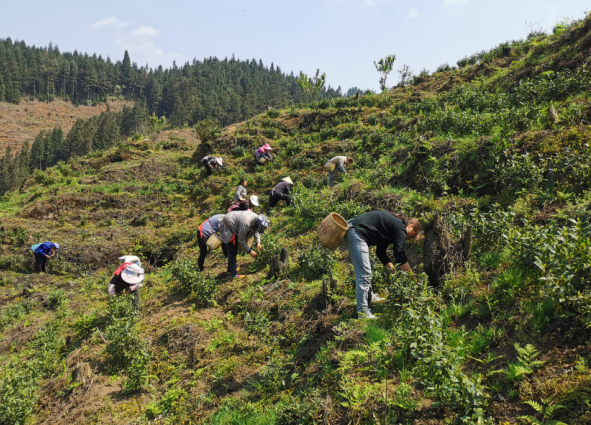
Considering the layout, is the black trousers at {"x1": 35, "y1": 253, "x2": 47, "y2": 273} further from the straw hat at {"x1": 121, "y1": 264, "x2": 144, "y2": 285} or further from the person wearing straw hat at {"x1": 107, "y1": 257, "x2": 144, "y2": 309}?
the straw hat at {"x1": 121, "y1": 264, "x2": 144, "y2": 285}

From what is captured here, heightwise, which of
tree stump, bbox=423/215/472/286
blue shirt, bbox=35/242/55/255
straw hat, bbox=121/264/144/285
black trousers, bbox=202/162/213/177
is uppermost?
black trousers, bbox=202/162/213/177

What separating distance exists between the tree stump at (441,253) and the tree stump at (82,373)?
5875mm

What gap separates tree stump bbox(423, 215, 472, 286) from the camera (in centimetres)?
491

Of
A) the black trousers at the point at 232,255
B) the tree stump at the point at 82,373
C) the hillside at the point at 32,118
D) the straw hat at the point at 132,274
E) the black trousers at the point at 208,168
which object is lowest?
the tree stump at the point at 82,373

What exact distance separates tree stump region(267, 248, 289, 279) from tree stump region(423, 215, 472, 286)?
10.6 feet

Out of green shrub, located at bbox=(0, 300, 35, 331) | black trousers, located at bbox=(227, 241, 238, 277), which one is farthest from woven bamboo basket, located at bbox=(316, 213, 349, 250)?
green shrub, located at bbox=(0, 300, 35, 331)

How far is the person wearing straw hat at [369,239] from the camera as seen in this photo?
4.72 meters

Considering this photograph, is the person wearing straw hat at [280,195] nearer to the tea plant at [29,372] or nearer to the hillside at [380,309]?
the hillside at [380,309]

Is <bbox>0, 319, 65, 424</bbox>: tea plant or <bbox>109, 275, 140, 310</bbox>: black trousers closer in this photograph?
<bbox>0, 319, 65, 424</bbox>: tea plant

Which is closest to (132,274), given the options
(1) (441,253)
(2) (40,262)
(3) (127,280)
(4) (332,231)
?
(3) (127,280)

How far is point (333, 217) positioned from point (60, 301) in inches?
355

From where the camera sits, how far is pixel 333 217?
16.7ft

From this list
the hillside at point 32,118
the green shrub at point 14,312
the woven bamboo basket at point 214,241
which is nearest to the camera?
the woven bamboo basket at point 214,241

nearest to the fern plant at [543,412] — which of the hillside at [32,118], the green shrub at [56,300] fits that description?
the green shrub at [56,300]
